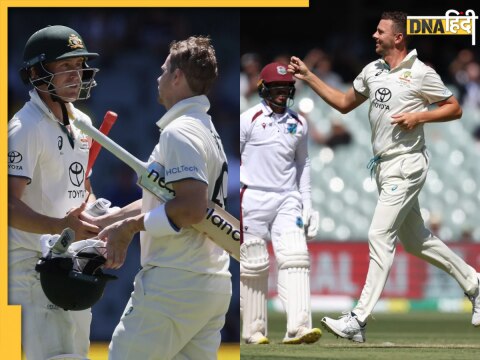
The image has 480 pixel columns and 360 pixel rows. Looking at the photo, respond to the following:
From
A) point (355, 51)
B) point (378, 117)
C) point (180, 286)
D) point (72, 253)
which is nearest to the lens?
point (180, 286)

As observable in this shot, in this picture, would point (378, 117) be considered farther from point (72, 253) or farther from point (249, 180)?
point (72, 253)

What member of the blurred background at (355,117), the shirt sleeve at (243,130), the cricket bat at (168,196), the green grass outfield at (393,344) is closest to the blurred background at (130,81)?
the green grass outfield at (393,344)

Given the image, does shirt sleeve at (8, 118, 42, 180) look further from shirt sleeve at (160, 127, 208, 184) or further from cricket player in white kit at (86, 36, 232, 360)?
shirt sleeve at (160, 127, 208, 184)

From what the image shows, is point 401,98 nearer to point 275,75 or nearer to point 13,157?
point 275,75

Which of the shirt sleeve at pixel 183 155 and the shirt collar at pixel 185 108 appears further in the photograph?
the shirt collar at pixel 185 108

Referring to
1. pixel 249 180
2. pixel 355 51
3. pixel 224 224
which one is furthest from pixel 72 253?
pixel 355 51

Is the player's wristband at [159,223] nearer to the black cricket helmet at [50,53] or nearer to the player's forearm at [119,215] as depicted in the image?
the player's forearm at [119,215]
